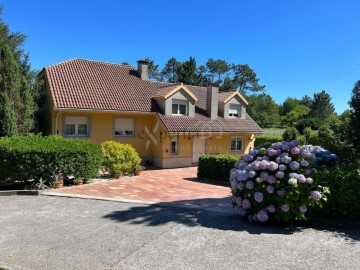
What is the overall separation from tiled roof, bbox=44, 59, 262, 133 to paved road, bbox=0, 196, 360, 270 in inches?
455

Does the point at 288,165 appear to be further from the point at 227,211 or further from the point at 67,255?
the point at 67,255

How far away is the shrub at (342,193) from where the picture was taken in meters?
6.55

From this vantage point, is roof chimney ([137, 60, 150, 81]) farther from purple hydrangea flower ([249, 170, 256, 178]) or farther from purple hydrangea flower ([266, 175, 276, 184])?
purple hydrangea flower ([266, 175, 276, 184])

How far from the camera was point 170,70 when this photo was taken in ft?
211

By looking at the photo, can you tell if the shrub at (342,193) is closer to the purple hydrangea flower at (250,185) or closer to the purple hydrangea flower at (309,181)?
the purple hydrangea flower at (309,181)

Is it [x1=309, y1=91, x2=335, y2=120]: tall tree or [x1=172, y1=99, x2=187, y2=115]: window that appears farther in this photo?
[x1=309, y1=91, x2=335, y2=120]: tall tree

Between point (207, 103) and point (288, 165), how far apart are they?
17.6 meters

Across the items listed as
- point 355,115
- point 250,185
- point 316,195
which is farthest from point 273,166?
point 355,115

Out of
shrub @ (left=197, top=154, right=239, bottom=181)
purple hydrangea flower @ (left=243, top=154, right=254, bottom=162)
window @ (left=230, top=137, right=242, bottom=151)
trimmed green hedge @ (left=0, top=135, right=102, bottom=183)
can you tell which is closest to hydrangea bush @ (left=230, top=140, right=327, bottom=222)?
purple hydrangea flower @ (left=243, top=154, right=254, bottom=162)

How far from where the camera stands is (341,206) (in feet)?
21.9

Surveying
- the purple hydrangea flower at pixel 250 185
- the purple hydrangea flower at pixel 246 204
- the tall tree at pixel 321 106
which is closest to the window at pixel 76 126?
the purple hydrangea flower at pixel 246 204

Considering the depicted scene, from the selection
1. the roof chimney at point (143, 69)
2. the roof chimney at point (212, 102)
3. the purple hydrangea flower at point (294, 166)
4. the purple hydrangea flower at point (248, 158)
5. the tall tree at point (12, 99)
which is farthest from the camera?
the roof chimney at point (143, 69)

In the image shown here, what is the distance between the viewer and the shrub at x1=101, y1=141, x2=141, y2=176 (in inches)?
590

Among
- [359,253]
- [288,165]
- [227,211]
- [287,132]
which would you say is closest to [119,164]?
[227,211]
